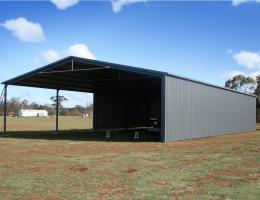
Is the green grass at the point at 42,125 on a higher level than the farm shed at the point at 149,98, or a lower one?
lower

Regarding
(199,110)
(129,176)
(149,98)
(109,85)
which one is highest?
(109,85)

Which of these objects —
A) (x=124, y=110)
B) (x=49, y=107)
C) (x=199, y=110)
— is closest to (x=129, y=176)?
(x=199, y=110)

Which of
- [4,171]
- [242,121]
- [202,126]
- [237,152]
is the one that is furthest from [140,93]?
[4,171]

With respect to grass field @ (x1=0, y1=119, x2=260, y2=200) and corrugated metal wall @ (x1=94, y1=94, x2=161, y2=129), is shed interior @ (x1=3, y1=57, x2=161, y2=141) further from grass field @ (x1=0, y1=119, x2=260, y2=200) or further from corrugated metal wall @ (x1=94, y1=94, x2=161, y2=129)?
grass field @ (x1=0, y1=119, x2=260, y2=200)

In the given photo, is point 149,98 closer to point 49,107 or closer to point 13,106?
point 13,106

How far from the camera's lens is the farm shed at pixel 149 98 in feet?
71.5

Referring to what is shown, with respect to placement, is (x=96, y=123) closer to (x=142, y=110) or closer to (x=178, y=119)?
(x=142, y=110)

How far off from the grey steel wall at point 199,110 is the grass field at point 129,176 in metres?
6.80

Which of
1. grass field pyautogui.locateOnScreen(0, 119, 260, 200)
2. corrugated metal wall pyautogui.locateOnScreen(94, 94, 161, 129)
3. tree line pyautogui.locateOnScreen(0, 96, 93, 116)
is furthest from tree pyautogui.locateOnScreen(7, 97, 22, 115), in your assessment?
grass field pyautogui.locateOnScreen(0, 119, 260, 200)

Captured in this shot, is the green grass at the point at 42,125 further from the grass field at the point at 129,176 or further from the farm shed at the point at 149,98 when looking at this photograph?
the grass field at the point at 129,176

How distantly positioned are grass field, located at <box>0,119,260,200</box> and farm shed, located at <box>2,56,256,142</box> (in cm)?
724

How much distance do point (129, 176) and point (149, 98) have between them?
3231 centimetres

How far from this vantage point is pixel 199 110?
2502 centimetres

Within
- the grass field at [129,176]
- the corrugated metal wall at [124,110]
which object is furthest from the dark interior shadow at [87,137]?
the corrugated metal wall at [124,110]
